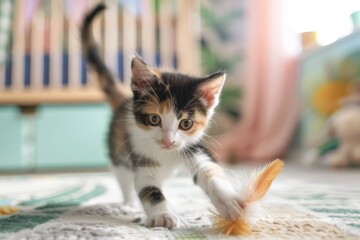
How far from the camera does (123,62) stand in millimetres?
2492

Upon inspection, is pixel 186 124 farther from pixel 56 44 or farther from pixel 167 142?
pixel 56 44

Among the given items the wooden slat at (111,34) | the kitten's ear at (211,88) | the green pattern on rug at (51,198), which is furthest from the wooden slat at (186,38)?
the kitten's ear at (211,88)

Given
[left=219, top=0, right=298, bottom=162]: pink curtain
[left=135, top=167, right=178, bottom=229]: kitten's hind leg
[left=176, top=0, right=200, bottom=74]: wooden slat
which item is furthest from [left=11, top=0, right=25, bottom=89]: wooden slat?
[left=135, top=167, right=178, bottom=229]: kitten's hind leg

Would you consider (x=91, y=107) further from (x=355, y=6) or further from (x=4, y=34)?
(x=355, y=6)

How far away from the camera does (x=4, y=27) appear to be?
2471 mm

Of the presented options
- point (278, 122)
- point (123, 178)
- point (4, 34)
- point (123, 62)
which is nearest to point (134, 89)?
point (123, 178)

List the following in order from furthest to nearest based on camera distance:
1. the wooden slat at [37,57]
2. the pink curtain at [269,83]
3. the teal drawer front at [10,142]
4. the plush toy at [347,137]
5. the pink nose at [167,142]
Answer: the pink curtain at [269,83] < the wooden slat at [37,57] < the teal drawer front at [10,142] < the plush toy at [347,137] < the pink nose at [167,142]

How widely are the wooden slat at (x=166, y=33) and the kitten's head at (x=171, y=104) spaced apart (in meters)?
1.70

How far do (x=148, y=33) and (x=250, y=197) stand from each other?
6.70 feet

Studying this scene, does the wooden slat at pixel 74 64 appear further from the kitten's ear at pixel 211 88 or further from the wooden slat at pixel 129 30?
the kitten's ear at pixel 211 88

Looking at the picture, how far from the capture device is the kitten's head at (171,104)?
768 mm

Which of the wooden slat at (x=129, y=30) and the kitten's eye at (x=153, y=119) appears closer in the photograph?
the kitten's eye at (x=153, y=119)

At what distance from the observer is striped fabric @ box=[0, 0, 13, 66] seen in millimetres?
2441

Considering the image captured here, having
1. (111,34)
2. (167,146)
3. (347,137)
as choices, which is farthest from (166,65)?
(167,146)
